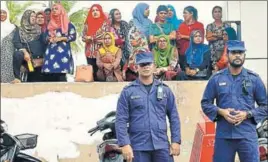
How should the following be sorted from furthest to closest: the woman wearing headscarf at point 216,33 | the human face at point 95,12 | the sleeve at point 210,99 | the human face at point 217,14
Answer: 1. the human face at point 217,14
2. the woman wearing headscarf at point 216,33
3. the human face at point 95,12
4. the sleeve at point 210,99

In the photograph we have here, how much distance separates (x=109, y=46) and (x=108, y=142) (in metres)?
1.21

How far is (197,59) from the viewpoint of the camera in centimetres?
773

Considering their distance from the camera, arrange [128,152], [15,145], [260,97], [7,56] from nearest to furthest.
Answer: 1. [128,152]
2. [260,97]
3. [15,145]
4. [7,56]

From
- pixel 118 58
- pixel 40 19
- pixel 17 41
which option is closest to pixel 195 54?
pixel 118 58

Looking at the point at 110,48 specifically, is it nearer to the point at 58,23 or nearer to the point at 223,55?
the point at 58,23

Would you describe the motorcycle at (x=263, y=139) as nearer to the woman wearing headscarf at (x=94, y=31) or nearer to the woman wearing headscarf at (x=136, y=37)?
the woman wearing headscarf at (x=136, y=37)

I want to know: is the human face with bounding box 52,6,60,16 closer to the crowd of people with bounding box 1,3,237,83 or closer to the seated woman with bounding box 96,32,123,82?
the crowd of people with bounding box 1,3,237,83

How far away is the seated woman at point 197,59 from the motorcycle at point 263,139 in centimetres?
98

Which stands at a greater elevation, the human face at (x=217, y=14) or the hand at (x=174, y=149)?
the human face at (x=217, y=14)

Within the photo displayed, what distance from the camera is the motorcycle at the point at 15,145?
7.52 metres

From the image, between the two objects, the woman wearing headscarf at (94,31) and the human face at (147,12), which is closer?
the woman wearing headscarf at (94,31)

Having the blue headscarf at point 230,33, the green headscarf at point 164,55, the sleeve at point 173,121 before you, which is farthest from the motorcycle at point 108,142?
the sleeve at point 173,121

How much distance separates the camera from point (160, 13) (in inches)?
311

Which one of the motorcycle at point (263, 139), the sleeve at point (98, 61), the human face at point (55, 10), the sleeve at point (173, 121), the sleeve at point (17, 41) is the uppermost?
the human face at point (55, 10)
